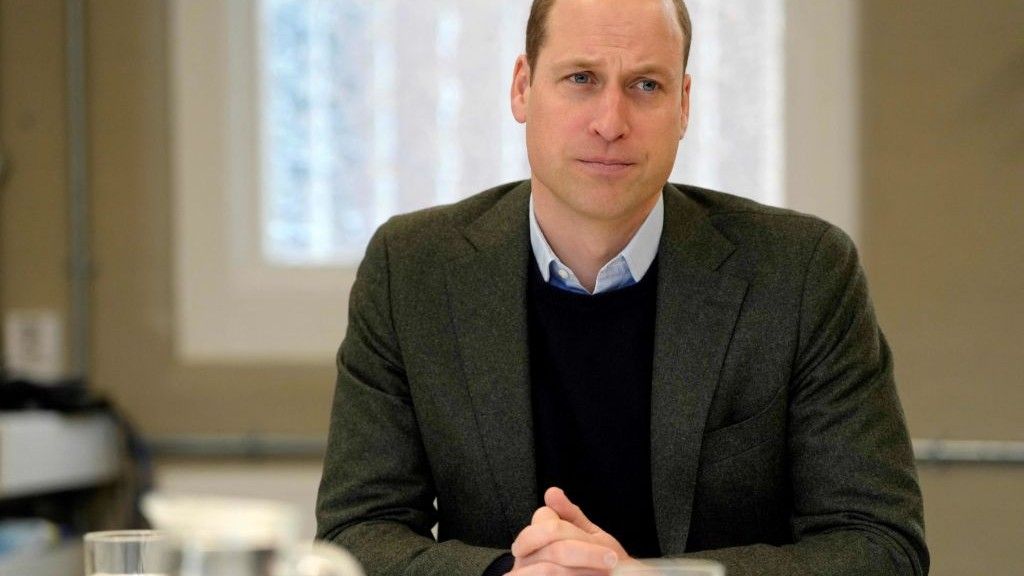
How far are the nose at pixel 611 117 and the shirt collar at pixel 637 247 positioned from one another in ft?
0.52

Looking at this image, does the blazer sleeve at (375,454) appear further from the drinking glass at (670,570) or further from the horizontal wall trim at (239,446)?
the horizontal wall trim at (239,446)

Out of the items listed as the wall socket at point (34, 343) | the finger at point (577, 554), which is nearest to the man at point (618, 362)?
the finger at point (577, 554)

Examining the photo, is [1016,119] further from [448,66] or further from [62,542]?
[62,542]

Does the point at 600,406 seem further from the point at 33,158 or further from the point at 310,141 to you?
the point at 33,158

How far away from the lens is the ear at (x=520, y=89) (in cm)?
183

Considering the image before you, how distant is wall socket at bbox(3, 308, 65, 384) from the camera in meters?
3.26

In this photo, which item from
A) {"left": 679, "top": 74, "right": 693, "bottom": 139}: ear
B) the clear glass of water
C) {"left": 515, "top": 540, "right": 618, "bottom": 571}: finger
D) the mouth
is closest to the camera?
the clear glass of water

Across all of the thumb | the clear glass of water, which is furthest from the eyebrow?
the clear glass of water

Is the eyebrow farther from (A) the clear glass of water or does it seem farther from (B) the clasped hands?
(A) the clear glass of water

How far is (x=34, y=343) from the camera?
327cm

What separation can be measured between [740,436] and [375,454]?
469mm

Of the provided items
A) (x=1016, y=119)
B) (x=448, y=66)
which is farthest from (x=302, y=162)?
(x=1016, y=119)

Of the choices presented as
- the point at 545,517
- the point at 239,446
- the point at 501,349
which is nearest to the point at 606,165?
the point at 501,349

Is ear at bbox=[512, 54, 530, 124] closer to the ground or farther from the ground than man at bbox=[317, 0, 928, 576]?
farther from the ground
